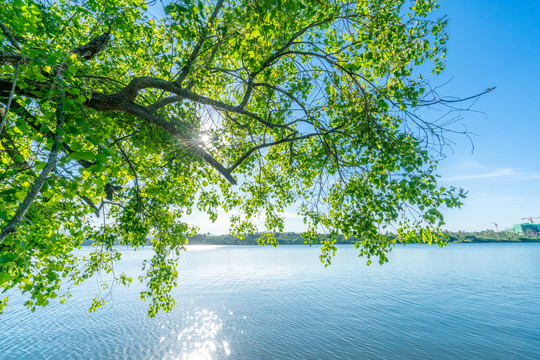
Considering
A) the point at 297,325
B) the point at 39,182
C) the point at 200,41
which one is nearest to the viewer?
the point at 39,182

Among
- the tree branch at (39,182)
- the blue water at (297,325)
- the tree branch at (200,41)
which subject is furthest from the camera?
the blue water at (297,325)

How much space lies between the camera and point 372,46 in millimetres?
4973

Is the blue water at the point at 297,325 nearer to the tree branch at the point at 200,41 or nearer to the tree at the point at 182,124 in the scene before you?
the tree at the point at 182,124

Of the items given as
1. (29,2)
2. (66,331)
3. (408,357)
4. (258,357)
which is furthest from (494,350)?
(66,331)

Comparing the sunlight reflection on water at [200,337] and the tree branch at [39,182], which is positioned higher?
the tree branch at [39,182]

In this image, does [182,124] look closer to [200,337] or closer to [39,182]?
[39,182]

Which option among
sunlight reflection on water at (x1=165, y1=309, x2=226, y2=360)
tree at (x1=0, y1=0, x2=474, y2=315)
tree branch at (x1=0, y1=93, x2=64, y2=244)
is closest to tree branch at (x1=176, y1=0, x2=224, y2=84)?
tree at (x1=0, y1=0, x2=474, y2=315)

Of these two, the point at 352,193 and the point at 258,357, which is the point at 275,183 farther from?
the point at 258,357

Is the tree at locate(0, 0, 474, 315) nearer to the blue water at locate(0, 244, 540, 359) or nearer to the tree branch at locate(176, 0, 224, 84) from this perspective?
the tree branch at locate(176, 0, 224, 84)

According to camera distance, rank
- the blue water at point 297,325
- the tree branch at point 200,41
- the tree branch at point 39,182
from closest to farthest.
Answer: the tree branch at point 39,182
the tree branch at point 200,41
the blue water at point 297,325

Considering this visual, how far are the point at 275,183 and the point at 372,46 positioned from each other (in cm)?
486

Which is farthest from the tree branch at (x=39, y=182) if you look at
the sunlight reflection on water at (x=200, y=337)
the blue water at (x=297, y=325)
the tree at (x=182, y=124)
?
the sunlight reflection on water at (x=200, y=337)

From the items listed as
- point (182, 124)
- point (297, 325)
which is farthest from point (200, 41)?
point (297, 325)

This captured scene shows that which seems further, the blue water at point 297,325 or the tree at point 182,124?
the blue water at point 297,325
